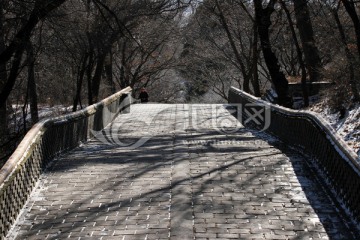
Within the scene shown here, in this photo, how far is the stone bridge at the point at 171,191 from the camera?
22.1ft

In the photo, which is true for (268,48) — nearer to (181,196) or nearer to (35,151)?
(35,151)

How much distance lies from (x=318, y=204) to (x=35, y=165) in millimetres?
4946

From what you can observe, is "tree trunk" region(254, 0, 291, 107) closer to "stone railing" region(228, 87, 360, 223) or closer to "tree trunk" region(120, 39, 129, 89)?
"stone railing" region(228, 87, 360, 223)

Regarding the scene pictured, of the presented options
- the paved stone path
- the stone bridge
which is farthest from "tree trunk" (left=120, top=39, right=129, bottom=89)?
the paved stone path

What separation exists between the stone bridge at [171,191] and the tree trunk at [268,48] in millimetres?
6592

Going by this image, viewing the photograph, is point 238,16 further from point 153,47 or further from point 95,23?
point 95,23

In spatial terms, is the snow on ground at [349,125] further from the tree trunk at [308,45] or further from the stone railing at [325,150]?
the tree trunk at [308,45]

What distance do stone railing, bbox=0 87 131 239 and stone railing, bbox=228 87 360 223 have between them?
4867 mm

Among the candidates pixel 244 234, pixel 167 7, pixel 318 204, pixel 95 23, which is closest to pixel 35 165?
pixel 244 234

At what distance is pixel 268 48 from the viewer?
18.9 meters

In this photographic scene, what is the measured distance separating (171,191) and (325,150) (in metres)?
2.94

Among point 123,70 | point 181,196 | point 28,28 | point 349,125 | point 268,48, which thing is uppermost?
point 28,28

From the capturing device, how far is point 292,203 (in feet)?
25.2

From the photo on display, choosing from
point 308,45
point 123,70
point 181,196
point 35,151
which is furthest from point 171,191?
point 123,70
